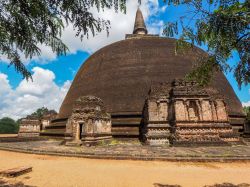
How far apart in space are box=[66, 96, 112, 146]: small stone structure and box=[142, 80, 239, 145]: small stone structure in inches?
166

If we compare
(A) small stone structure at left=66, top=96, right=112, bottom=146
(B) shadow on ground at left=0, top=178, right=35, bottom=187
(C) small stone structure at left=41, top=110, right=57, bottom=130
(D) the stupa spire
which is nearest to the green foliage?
(C) small stone structure at left=41, top=110, right=57, bottom=130

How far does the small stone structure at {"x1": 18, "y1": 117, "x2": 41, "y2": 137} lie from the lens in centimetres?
2708

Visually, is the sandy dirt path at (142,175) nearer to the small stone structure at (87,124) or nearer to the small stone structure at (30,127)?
the small stone structure at (87,124)

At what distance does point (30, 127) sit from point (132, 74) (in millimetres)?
18632

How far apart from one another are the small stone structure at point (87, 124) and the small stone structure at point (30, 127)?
592 inches

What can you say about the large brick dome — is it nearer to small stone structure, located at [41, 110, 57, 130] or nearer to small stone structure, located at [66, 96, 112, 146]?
small stone structure, located at [66, 96, 112, 146]

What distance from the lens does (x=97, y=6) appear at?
132 inches

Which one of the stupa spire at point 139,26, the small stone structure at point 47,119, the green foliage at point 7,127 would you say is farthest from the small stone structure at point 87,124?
the green foliage at point 7,127

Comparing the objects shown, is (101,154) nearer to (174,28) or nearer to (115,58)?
(174,28)

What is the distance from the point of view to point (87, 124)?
1497cm

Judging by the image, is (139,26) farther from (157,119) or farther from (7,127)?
(7,127)

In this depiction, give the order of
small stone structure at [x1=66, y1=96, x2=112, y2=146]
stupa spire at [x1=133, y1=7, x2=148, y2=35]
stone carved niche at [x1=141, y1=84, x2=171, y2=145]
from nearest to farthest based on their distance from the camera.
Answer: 1. stone carved niche at [x1=141, y1=84, x2=171, y2=145]
2. small stone structure at [x1=66, y1=96, x2=112, y2=146]
3. stupa spire at [x1=133, y1=7, x2=148, y2=35]

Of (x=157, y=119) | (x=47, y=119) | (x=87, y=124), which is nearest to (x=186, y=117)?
(x=157, y=119)

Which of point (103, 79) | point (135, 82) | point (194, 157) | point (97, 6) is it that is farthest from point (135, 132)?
point (97, 6)
